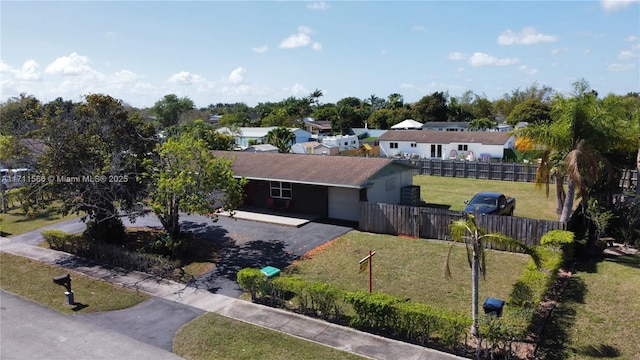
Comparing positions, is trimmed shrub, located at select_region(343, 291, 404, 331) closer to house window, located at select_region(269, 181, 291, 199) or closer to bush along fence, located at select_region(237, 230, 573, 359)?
bush along fence, located at select_region(237, 230, 573, 359)

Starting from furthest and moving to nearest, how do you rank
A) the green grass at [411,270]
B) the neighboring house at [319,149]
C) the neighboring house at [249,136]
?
the neighboring house at [249,136]
the neighboring house at [319,149]
the green grass at [411,270]

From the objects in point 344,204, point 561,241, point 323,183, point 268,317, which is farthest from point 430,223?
point 268,317

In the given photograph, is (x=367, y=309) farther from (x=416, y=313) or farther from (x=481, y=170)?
(x=481, y=170)

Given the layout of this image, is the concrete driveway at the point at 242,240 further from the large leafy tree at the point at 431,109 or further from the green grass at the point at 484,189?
the large leafy tree at the point at 431,109

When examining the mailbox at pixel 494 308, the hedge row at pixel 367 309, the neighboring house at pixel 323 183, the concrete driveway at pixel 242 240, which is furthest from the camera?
the neighboring house at pixel 323 183

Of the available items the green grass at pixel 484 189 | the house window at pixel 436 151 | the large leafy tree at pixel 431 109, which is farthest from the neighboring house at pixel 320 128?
the green grass at pixel 484 189

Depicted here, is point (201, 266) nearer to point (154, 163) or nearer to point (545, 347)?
point (154, 163)

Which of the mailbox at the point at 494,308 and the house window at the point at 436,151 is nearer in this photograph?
the mailbox at the point at 494,308
